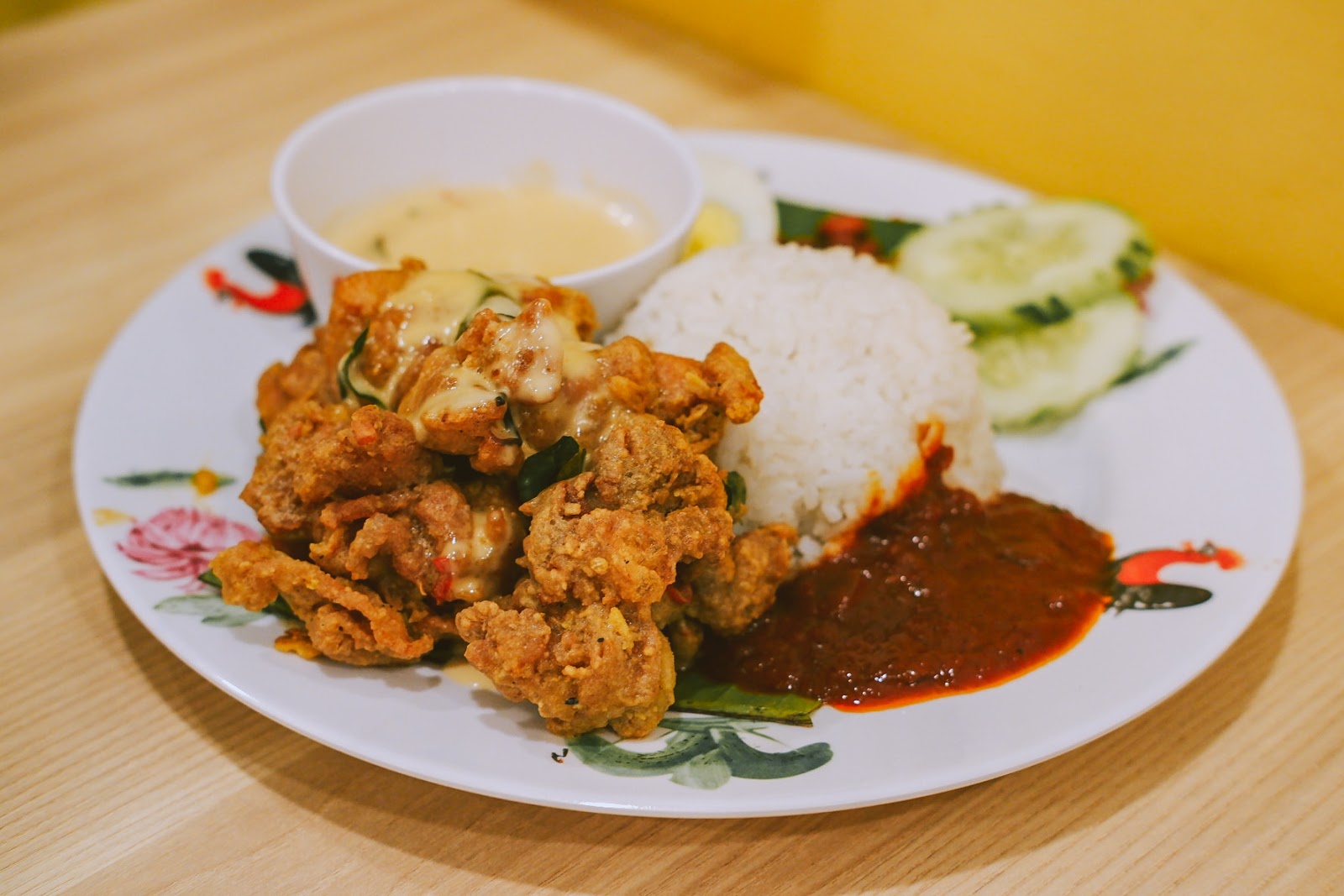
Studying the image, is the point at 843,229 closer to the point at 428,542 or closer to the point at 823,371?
the point at 823,371

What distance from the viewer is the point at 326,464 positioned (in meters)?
2.15

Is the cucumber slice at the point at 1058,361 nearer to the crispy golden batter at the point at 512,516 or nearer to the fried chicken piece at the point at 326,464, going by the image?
the crispy golden batter at the point at 512,516

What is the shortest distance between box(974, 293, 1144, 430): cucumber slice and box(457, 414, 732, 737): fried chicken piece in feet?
4.96

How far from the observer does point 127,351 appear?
3.03 meters

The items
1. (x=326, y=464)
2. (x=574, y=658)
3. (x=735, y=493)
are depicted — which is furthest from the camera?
(x=735, y=493)

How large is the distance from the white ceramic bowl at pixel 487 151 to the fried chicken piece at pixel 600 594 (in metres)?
1.07

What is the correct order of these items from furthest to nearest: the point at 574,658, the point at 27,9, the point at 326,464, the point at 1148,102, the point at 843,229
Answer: the point at 27,9, the point at 1148,102, the point at 843,229, the point at 326,464, the point at 574,658

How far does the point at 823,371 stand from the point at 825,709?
107cm

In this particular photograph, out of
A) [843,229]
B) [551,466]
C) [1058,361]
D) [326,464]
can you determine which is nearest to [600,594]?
[551,466]

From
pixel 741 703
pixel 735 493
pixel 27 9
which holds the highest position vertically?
pixel 735 493

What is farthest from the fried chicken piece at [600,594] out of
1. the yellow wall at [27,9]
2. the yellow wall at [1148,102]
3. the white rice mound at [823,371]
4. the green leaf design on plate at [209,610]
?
the yellow wall at [27,9]

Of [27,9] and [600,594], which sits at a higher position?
[600,594]

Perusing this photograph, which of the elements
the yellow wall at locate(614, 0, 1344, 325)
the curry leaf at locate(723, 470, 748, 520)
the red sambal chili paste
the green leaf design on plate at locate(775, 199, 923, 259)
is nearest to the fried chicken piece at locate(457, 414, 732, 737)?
the curry leaf at locate(723, 470, 748, 520)

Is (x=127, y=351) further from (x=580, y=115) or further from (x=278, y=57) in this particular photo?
(x=278, y=57)
